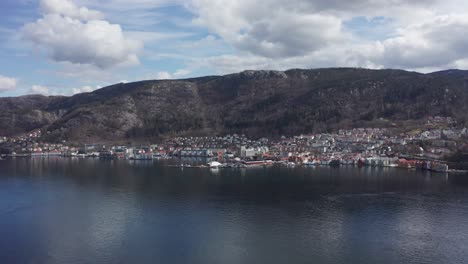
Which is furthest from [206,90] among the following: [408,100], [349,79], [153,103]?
[408,100]

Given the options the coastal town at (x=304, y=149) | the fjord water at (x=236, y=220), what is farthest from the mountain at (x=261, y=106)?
the fjord water at (x=236, y=220)

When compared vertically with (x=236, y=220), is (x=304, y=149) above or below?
above

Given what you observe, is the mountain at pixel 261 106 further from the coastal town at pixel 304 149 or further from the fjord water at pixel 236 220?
the fjord water at pixel 236 220

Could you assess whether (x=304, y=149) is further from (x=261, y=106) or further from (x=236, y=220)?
(x=236, y=220)

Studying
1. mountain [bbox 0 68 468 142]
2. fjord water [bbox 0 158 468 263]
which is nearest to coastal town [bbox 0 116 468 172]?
mountain [bbox 0 68 468 142]

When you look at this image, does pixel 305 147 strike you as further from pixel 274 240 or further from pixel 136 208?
pixel 274 240

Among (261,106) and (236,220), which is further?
(261,106)

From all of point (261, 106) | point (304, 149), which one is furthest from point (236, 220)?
point (261, 106)

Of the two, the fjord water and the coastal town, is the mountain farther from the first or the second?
the fjord water
